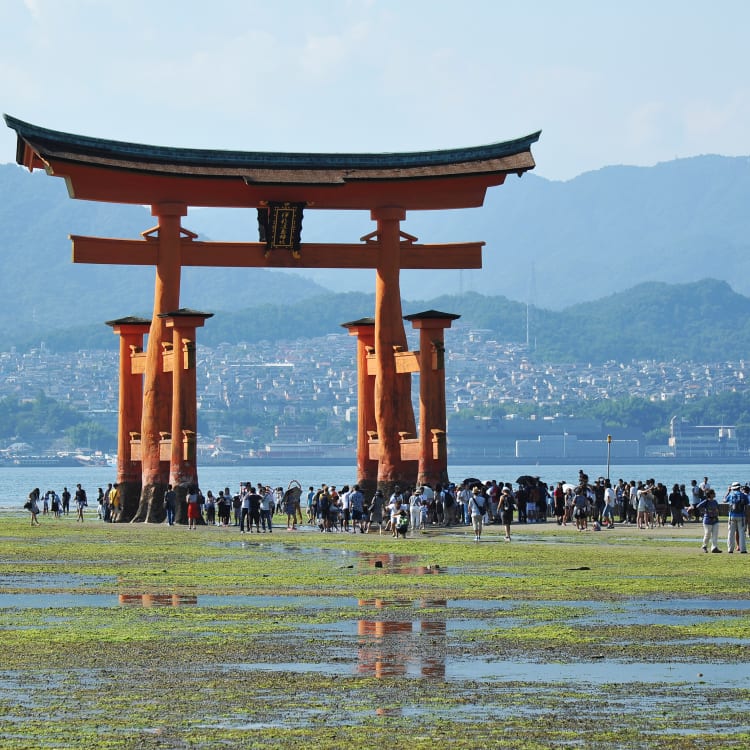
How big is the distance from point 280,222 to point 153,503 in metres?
9.65

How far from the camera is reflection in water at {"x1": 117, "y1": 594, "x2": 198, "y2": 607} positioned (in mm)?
21406

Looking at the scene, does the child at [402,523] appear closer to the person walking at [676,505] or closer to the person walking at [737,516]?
the person walking at [737,516]

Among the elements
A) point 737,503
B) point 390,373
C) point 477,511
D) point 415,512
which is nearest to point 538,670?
point 737,503

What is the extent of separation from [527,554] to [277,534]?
12.6 meters

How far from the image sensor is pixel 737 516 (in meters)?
31.9

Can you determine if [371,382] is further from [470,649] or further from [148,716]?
[148,716]

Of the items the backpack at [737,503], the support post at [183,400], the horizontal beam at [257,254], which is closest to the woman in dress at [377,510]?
the support post at [183,400]

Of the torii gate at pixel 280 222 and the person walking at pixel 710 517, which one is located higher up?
the torii gate at pixel 280 222

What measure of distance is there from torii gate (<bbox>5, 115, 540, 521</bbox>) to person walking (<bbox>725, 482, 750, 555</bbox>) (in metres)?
17.9

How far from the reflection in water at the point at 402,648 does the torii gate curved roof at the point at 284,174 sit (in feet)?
102

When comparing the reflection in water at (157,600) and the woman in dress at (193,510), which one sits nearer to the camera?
the reflection in water at (157,600)

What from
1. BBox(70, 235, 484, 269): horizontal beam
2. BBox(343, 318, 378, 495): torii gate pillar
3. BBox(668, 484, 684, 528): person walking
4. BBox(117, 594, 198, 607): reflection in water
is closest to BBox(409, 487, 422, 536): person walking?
BBox(343, 318, 378, 495): torii gate pillar

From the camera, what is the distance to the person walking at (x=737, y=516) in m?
31.2

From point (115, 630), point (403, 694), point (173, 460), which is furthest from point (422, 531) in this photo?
point (403, 694)
